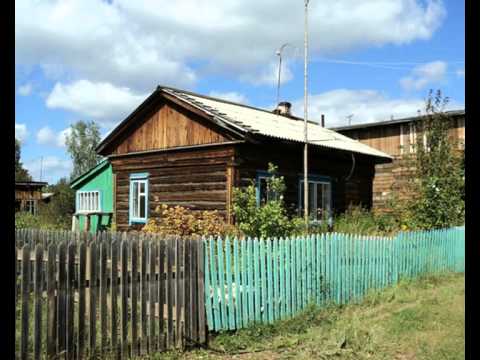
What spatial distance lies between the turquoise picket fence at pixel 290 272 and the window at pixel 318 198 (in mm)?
5093

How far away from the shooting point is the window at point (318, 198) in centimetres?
1560

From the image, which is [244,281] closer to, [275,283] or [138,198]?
[275,283]

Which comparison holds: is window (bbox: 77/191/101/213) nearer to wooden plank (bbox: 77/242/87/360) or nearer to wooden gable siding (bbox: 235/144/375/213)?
wooden gable siding (bbox: 235/144/375/213)

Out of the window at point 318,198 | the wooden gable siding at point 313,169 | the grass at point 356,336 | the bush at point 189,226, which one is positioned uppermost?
the wooden gable siding at point 313,169

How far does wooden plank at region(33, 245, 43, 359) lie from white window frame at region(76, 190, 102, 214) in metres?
17.2

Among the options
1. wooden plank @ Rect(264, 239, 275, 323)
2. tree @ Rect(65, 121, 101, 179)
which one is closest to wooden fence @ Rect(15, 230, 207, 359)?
wooden plank @ Rect(264, 239, 275, 323)

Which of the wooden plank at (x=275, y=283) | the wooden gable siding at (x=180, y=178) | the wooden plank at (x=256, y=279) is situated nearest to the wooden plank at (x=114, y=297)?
the wooden plank at (x=256, y=279)

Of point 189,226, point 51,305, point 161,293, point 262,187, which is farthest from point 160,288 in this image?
point 262,187

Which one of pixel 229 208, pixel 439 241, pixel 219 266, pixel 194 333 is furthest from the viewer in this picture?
pixel 229 208

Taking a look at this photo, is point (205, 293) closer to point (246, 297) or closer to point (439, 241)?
point (246, 297)

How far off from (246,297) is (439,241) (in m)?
7.37

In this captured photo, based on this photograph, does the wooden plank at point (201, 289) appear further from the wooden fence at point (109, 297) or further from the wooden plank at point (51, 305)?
the wooden plank at point (51, 305)

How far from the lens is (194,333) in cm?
599
